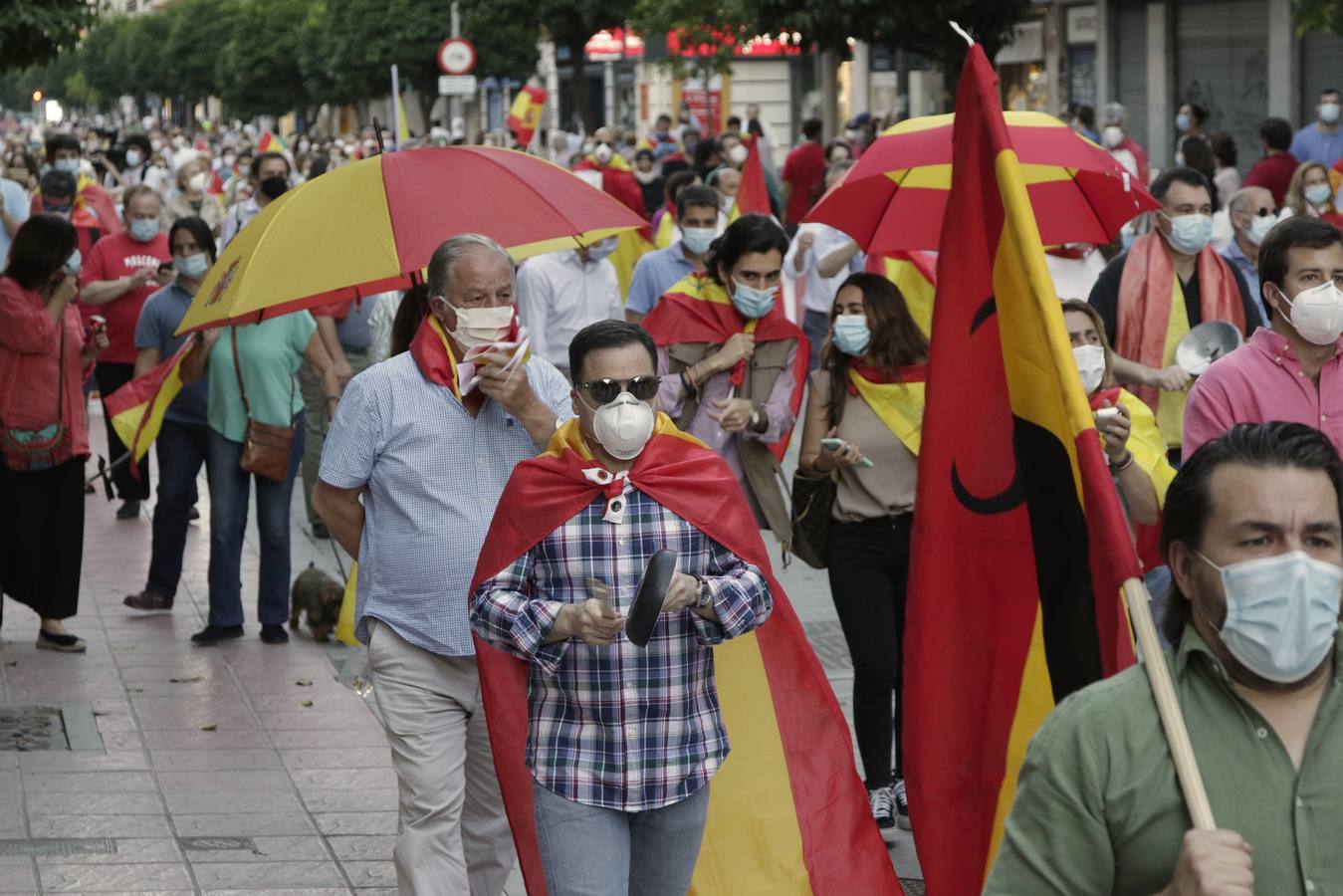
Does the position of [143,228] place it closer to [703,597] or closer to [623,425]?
[623,425]

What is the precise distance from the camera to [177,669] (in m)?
9.44

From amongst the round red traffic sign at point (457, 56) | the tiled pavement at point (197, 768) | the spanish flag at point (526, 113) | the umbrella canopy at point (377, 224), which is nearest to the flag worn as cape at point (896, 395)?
the umbrella canopy at point (377, 224)

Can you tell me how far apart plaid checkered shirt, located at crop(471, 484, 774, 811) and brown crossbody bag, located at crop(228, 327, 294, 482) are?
199 inches

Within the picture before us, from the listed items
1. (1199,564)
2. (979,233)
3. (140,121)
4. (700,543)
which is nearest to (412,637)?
(700,543)

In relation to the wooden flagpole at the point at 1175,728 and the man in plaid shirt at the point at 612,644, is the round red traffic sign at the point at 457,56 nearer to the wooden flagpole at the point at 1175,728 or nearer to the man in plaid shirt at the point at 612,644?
the man in plaid shirt at the point at 612,644

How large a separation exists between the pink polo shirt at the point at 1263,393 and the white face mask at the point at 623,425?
5.35ft

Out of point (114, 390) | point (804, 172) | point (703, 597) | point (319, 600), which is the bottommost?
point (319, 600)

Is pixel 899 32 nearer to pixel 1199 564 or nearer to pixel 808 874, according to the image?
pixel 808 874

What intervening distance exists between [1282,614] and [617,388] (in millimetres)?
2172

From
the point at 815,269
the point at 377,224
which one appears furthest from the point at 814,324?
the point at 377,224

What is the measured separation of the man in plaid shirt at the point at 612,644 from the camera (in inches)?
180

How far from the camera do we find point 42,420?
369 inches

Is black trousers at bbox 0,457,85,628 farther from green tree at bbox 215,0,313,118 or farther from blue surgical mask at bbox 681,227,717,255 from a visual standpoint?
green tree at bbox 215,0,313,118

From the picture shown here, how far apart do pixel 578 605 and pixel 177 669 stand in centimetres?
538
